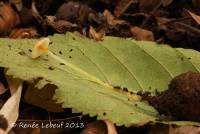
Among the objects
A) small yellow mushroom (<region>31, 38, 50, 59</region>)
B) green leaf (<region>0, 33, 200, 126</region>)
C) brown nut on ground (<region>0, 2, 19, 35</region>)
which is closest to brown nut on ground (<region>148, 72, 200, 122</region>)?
green leaf (<region>0, 33, 200, 126</region>)

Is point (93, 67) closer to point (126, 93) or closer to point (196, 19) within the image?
point (126, 93)

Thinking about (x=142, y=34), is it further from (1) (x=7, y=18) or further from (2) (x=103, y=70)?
(1) (x=7, y=18)

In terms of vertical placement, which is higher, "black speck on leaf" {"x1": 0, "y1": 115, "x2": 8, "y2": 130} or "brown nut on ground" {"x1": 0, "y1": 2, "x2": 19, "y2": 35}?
"brown nut on ground" {"x1": 0, "y1": 2, "x2": 19, "y2": 35}

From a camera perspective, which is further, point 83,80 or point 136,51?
point 136,51

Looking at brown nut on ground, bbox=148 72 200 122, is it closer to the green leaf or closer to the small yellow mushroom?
the green leaf

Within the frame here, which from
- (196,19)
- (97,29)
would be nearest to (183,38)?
(196,19)

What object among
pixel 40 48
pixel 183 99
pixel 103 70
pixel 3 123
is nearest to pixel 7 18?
pixel 40 48

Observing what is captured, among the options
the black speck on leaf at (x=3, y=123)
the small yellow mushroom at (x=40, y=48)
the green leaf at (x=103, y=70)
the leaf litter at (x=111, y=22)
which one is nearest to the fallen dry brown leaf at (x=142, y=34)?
the leaf litter at (x=111, y=22)

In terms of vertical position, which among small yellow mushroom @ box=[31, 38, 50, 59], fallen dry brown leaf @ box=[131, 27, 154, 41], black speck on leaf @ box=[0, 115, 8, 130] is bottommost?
black speck on leaf @ box=[0, 115, 8, 130]
